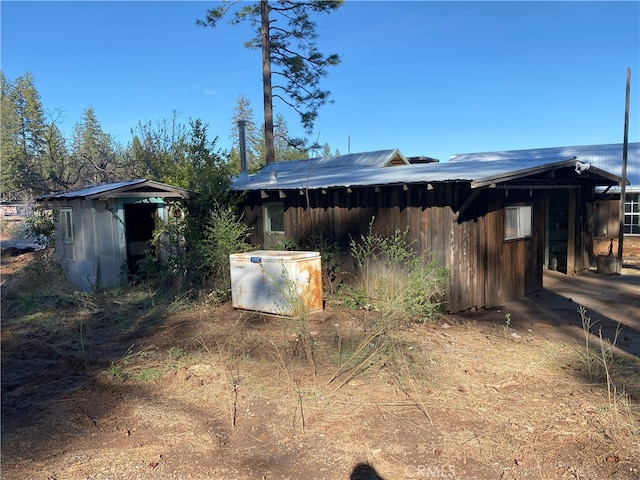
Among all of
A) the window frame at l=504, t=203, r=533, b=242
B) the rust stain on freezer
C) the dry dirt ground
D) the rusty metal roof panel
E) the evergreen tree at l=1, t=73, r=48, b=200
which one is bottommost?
Answer: the dry dirt ground

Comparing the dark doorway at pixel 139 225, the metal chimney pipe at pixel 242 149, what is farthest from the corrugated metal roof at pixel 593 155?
the dark doorway at pixel 139 225

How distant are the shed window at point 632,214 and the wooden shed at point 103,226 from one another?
46.4 feet

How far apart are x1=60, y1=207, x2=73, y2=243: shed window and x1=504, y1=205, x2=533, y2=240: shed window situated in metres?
9.77

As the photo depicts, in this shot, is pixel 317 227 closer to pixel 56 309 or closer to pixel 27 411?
pixel 56 309

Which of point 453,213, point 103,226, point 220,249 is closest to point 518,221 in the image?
point 453,213

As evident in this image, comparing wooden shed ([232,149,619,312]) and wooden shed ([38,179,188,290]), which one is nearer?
wooden shed ([232,149,619,312])

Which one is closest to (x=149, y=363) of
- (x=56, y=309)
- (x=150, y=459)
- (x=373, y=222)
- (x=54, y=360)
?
(x=54, y=360)

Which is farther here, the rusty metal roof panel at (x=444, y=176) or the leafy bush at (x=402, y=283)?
the rusty metal roof panel at (x=444, y=176)

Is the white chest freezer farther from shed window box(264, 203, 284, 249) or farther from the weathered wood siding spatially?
shed window box(264, 203, 284, 249)

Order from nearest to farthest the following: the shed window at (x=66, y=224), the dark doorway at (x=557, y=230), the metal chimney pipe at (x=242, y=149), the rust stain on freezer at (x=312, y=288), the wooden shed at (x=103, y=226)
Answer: the rust stain on freezer at (x=312, y=288)
the wooden shed at (x=103, y=226)
the shed window at (x=66, y=224)
the dark doorway at (x=557, y=230)
the metal chimney pipe at (x=242, y=149)

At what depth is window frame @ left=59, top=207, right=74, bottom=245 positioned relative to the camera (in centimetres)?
1155

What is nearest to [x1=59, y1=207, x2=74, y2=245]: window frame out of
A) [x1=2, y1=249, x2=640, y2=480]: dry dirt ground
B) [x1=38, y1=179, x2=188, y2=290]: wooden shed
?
[x1=38, y1=179, x2=188, y2=290]: wooden shed

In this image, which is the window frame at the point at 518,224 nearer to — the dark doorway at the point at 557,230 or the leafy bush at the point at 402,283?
the leafy bush at the point at 402,283

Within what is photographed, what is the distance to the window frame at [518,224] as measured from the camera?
9188 mm
